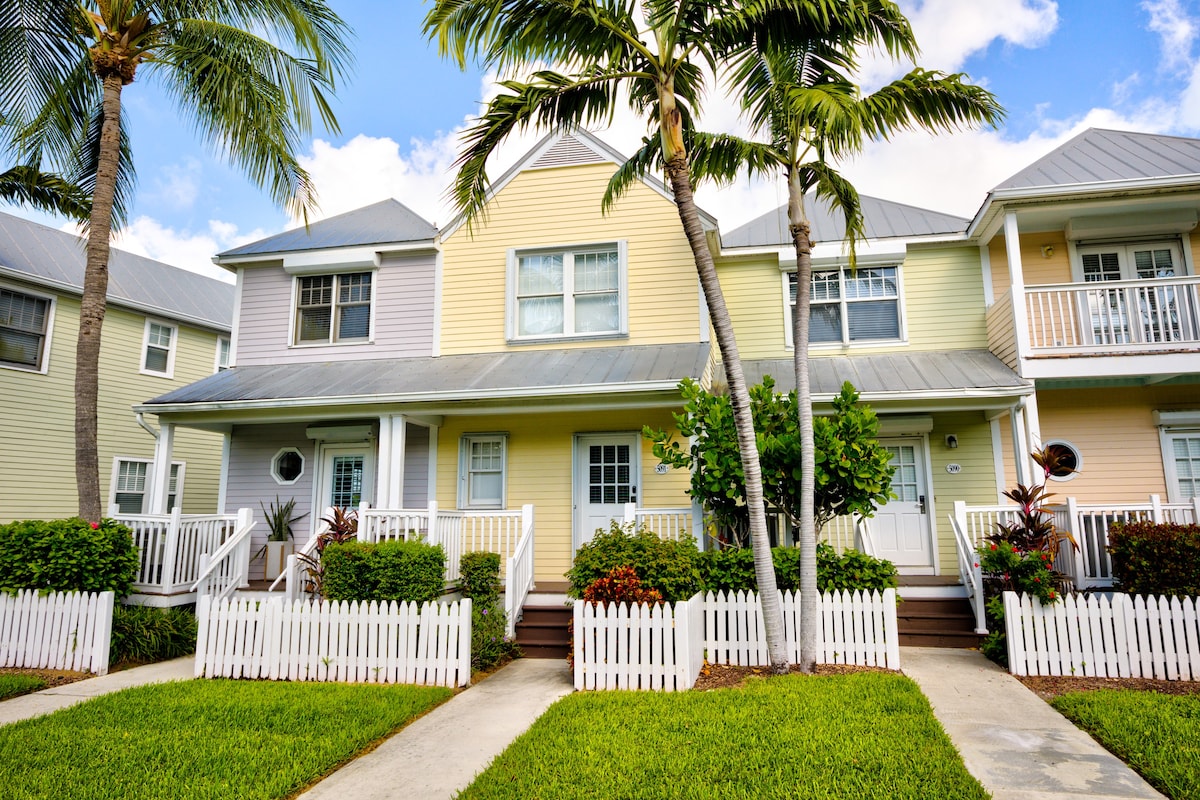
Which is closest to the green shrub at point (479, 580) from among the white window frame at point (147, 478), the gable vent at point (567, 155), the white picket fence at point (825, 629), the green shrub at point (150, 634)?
the white picket fence at point (825, 629)

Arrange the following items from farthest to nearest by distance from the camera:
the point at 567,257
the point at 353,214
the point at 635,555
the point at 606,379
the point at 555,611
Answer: the point at 353,214 < the point at 567,257 < the point at 606,379 < the point at 555,611 < the point at 635,555

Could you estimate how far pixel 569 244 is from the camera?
1167cm

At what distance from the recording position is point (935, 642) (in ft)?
28.3

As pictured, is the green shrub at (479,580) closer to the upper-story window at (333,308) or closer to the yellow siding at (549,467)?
the yellow siding at (549,467)

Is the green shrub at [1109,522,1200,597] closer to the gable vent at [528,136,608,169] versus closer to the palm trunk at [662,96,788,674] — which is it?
the palm trunk at [662,96,788,674]

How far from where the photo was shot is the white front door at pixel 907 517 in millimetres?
10836

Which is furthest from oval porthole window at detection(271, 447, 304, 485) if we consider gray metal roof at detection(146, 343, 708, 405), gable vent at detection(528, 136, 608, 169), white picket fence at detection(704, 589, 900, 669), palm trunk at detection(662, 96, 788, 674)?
palm trunk at detection(662, 96, 788, 674)

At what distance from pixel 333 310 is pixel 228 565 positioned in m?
4.79

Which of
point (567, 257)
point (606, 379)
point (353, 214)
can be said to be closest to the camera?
point (606, 379)

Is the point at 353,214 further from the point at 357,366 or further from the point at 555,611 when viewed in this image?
the point at 555,611

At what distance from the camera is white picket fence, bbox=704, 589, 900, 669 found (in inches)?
284

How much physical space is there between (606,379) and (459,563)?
311 centimetres

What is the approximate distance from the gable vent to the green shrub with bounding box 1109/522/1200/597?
8.90m

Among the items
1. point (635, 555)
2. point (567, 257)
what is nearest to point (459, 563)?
point (635, 555)
